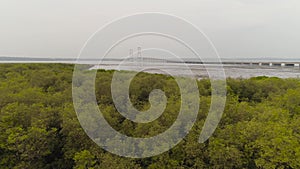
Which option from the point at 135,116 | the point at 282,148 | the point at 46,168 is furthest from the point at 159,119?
the point at 46,168

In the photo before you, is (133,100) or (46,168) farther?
(133,100)

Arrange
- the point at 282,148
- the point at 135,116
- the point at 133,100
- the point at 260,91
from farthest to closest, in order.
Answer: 1. the point at 260,91
2. the point at 133,100
3. the point at 135,116
4. the point at 282,148

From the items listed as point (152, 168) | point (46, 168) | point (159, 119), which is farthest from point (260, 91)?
point (46, 168)

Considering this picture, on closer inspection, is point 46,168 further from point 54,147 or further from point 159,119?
point 159,119

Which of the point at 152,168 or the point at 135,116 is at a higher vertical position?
the point at 135,116

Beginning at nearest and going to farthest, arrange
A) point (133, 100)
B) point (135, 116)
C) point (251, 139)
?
point (251, 139)
point (135, 116)
point (133, 100)

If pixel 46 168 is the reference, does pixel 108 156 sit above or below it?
above

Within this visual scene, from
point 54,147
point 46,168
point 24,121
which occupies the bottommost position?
point 46,168

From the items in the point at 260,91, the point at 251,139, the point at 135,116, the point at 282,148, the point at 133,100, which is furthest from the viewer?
the point at 260,91

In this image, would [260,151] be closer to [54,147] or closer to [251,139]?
[251,139]
